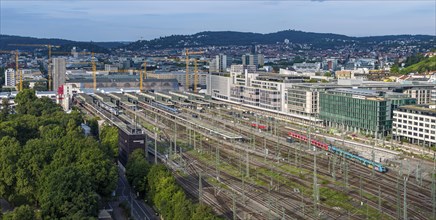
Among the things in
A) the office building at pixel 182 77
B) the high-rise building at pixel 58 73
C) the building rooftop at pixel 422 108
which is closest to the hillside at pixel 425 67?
the building rooftop at pixel 422 108

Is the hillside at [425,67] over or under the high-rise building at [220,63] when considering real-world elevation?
under

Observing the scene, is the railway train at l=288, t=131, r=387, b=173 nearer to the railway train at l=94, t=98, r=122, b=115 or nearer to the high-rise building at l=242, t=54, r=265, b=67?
the railway train at l=94, t=98, r=122, b=115

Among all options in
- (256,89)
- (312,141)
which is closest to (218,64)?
(256,89)

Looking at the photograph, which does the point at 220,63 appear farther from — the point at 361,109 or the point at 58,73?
the point at 361,109

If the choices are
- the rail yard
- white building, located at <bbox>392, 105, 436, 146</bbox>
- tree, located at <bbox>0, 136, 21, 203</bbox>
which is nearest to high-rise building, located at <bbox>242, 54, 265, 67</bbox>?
the rail yard

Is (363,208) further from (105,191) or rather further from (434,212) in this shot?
(105,191)

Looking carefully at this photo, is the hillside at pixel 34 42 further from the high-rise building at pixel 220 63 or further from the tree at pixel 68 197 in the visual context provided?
the tree at pixel 68 197
